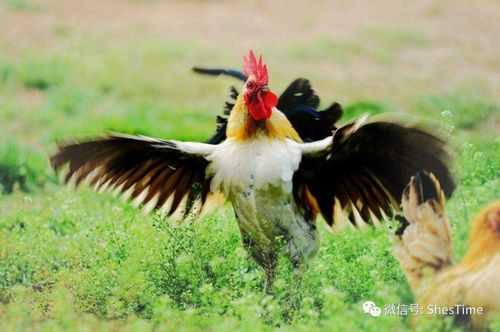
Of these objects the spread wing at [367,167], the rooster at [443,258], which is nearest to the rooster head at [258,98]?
the spread wing at [367,167]

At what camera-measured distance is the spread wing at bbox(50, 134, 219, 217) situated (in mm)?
5113

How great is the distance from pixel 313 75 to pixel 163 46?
1.83 metres

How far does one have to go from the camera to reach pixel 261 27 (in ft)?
40.8

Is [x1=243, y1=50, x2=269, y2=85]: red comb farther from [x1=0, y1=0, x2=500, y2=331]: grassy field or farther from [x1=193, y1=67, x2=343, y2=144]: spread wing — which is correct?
[x1=0, y1=0, x2=500, y2=331]: grassy field

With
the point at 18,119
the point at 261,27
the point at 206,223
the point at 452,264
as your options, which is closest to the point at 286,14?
the point at 261,27

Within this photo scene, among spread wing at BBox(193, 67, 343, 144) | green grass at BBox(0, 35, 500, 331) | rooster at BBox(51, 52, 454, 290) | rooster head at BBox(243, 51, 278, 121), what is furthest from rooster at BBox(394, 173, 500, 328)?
spread wing at BBox(193, 67, 343, 144)

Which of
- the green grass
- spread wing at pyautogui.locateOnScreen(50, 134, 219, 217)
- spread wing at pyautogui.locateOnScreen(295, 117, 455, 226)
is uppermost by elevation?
spread wing at pyautogui.locateOnScreen(295, 117, 455, 226)

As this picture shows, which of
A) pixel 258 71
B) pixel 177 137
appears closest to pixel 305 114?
pixel 258 71

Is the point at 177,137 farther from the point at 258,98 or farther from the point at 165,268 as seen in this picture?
the point at 258,98

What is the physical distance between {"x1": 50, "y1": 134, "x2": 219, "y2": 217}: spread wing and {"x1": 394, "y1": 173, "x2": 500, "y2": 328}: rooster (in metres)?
1.20

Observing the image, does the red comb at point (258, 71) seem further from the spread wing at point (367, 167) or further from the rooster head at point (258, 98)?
the spread wing at point (367, 167)

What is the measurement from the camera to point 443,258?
4.41 m

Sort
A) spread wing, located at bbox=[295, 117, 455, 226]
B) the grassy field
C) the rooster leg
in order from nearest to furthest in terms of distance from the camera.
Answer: spread wing, located at bbox=[295, 117, 455, 226] < the grassy field < the rooster leg

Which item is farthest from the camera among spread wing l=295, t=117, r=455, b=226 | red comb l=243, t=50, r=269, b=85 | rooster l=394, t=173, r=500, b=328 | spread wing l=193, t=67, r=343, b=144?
spread wing l=193, t=67, r=343, b=144
